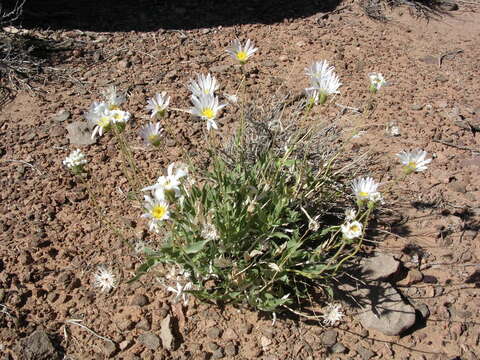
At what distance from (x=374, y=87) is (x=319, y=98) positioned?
1.16ft

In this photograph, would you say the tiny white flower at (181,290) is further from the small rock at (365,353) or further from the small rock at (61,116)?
the small rock at (61,116)

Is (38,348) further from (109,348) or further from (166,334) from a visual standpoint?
(166,334)

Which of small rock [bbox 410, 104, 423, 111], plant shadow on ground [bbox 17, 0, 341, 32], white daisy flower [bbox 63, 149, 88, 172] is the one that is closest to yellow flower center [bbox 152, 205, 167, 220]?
white daisy flower [bbox 63, 149, 88, 172]

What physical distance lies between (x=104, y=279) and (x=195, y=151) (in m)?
1.27

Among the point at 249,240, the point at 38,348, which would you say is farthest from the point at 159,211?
the point at 38,348

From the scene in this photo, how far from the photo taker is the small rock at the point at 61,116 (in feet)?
12.6

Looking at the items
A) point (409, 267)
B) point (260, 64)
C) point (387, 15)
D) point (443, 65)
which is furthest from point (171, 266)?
point (387, 15)

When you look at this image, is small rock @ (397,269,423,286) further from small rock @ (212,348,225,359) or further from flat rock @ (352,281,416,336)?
small rock @ (212,348,225,359)

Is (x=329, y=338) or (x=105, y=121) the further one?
(x=329, y=338)

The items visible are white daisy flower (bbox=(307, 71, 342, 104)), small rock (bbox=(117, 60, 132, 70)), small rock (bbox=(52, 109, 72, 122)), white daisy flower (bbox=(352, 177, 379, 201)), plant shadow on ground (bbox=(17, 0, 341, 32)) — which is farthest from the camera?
plant shadow on ground (bbox=(17, 0, 341, 32))

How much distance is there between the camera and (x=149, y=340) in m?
2.57

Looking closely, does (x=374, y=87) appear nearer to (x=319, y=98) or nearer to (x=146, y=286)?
(x=319, y=98)

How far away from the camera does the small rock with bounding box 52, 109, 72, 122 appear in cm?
384

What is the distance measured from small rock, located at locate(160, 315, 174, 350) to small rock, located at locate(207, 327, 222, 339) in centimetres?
20
